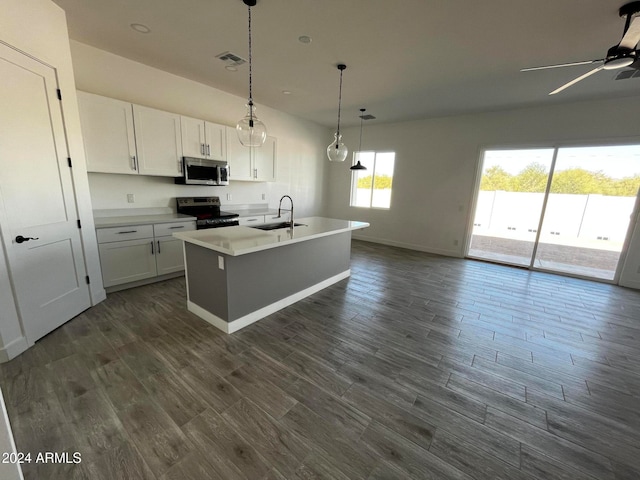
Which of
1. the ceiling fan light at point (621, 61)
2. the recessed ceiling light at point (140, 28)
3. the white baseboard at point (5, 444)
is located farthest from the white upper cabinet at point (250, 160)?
the ceiling fan light at point (621, 61)

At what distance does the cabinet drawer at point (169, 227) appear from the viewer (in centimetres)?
358

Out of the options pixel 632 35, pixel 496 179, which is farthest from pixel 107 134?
pixel 496 179

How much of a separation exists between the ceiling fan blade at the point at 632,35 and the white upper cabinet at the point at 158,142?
4813mm

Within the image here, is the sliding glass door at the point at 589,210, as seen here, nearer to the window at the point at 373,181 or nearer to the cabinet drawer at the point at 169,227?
the window at the point at 373,181

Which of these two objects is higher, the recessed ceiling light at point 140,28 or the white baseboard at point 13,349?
the recessed ceiling light at point 140,28

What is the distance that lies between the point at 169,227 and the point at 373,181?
16.4 feet

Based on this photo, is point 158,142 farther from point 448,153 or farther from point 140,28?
point 448,153

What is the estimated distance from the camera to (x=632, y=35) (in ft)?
6.60

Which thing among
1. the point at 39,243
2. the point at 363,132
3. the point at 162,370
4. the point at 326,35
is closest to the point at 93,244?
the point at 39,243

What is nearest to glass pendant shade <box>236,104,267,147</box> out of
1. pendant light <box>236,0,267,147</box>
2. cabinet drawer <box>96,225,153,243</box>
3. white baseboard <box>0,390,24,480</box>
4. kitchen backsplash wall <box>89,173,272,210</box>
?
pendant light <box>236,0,267,147</box>

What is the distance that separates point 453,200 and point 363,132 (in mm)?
2861

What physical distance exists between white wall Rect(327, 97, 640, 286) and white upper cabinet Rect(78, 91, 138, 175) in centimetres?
503

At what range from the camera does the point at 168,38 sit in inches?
115

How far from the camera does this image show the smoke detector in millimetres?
3236
